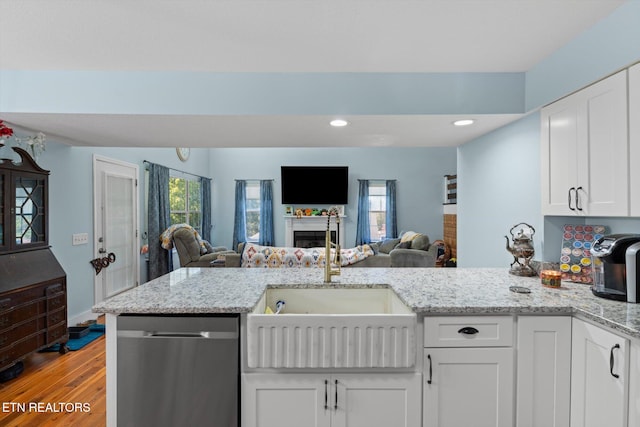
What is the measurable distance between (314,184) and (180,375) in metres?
6.50

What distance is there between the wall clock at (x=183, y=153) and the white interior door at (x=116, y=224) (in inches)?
59.0

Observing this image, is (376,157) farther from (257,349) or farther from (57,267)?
(257,349)

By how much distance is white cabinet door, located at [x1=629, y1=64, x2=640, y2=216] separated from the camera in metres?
1.53

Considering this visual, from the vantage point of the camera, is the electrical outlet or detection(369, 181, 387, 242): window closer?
the electrical outlet

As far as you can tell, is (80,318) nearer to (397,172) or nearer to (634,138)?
(634,138)

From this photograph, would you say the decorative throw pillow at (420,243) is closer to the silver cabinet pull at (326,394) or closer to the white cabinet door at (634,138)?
the white cabinet door at (634,138)

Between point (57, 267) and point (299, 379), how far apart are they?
106 inches

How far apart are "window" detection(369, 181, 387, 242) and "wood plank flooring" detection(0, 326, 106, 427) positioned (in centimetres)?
599

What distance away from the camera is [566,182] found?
6.39 feet

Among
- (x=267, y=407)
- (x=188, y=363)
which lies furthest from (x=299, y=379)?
(x=188, y=363)

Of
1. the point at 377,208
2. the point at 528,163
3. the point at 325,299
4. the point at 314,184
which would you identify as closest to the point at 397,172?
the point at 377,208

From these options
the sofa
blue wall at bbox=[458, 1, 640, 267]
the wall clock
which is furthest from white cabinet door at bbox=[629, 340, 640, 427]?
the wall clock

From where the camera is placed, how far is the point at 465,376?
5.12 ft

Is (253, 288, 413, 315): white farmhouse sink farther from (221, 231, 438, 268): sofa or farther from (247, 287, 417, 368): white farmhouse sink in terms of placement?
(221, 231, 438, 268): sofa
